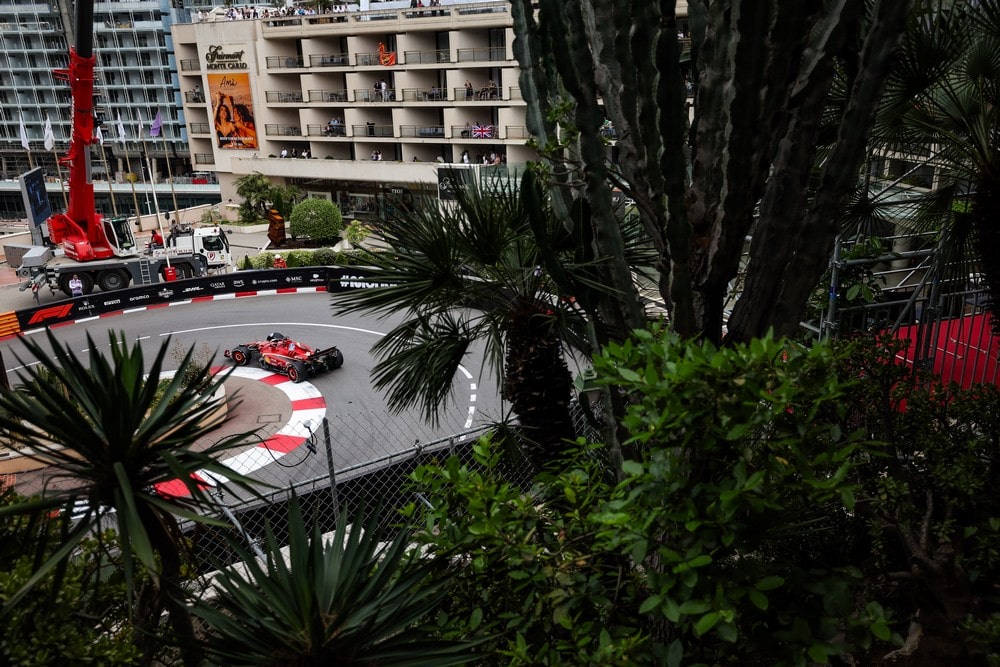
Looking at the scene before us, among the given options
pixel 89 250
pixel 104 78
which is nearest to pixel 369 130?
pixel 89 250

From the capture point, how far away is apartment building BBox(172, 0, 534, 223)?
34.1 m

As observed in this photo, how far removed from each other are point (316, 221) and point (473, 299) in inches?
980

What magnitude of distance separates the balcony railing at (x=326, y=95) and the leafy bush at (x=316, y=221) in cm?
1158

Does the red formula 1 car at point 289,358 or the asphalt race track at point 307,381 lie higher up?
the red formula 1 car at point 289,358

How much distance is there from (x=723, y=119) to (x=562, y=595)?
2220 mm

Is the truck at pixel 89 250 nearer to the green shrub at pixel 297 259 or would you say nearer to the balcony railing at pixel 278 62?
the green shrub at pixel 297 259

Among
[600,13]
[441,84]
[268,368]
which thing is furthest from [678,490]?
[441,84]

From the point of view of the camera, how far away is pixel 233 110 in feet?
132

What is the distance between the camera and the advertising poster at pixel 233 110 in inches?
1566

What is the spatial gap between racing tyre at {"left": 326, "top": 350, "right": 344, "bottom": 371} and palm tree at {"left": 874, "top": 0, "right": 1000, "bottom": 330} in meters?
12.3

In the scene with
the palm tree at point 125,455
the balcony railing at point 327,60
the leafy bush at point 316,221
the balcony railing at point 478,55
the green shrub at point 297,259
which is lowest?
the green shrub at point 297,259

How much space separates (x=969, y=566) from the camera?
3.43 meters

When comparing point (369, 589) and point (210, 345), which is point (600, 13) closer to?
point (369, 589)

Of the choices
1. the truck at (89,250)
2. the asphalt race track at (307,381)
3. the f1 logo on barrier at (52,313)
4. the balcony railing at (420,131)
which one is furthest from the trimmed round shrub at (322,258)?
the balcony railing at (420,131)
